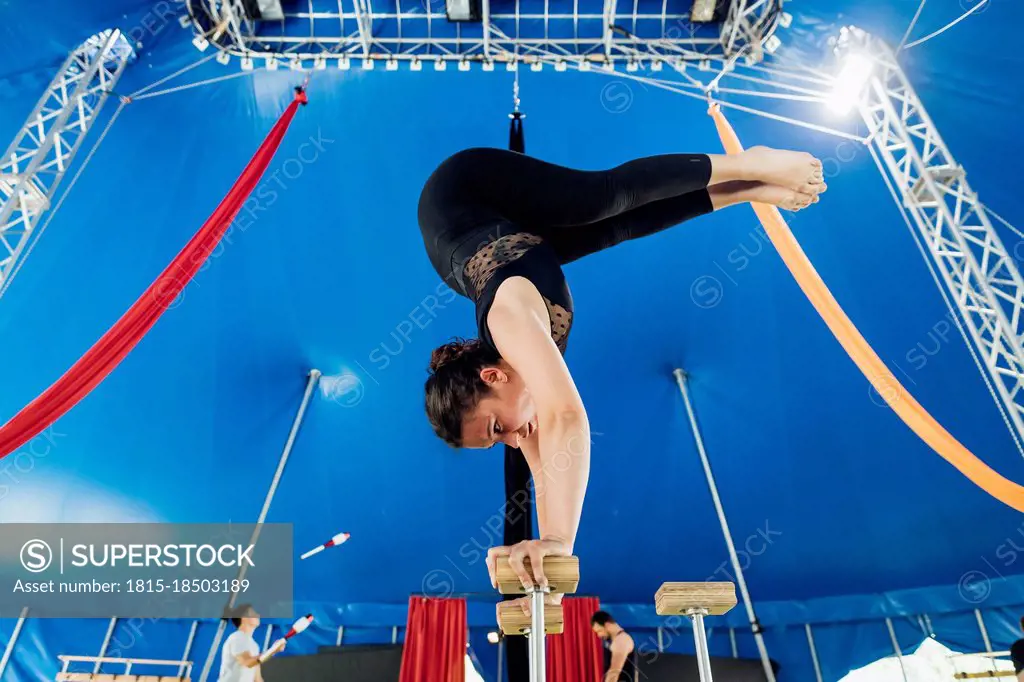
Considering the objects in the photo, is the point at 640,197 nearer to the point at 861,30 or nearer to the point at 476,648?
the point at 861,30

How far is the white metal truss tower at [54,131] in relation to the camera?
300 centimetres

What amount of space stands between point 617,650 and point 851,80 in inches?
132

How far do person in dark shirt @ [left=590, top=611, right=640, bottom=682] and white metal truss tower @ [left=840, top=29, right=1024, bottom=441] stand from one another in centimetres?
236

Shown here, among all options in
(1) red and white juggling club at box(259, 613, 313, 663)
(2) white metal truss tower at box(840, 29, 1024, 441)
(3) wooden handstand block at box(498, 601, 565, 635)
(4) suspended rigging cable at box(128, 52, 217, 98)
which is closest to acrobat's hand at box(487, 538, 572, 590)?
(3) wooden handstand block at box(498, 601, 565, 635)

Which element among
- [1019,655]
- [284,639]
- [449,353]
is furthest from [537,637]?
[284,639]

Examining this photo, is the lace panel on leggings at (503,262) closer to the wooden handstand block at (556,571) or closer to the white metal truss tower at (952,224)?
the wooden handstand block at (556,571)

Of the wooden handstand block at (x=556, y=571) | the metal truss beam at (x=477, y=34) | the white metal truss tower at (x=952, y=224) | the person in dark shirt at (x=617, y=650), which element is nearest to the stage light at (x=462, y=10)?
the metal truss beam at (x=477, y=34)

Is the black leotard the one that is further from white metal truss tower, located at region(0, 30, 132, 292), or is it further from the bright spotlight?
white metal truss tower, located at region(0, 30, 132, 292)

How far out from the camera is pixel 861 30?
10.6 feet

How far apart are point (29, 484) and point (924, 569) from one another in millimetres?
6282

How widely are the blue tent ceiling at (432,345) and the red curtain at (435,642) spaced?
10.5 inches

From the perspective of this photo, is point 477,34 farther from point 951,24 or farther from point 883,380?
point 883,380

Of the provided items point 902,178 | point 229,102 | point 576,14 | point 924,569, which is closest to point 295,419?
point 229,102

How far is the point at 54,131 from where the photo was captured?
3154mm
